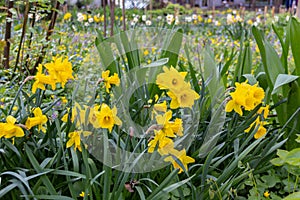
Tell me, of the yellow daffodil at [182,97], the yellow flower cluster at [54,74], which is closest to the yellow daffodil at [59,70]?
the yellow flower cluster at [54,74]

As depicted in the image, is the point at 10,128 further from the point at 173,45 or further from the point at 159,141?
the point at 173,45

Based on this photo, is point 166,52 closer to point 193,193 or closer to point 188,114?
point 188,114

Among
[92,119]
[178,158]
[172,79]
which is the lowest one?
[178,158]

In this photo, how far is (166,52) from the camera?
5.95 feet

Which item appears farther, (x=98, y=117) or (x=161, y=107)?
(x=161, y=107)

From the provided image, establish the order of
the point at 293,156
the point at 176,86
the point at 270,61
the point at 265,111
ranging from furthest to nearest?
the point at 270,61
the point at 265,111
the point at 176,86
the point at 293,156

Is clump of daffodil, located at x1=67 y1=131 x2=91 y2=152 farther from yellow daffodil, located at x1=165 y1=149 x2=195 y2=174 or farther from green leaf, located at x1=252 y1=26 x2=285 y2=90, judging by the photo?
green leaf, located at x1=252 y1=26 x2=285 y2=90

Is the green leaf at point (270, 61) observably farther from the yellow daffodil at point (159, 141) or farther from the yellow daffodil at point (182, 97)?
the yellow daffodil at point (159, 141)

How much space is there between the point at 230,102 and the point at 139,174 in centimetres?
37

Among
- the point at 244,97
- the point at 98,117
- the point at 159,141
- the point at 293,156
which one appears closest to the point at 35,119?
the point at 98,117

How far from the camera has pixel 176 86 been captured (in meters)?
1.23

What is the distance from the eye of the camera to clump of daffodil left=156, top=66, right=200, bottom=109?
1.22 meters

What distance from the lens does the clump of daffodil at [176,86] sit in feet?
4.00

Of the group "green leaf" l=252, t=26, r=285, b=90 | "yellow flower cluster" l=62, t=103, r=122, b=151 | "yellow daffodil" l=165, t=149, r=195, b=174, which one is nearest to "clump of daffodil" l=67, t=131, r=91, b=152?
"yellow flower cluster" l=62, t=103, r=122, b=151
